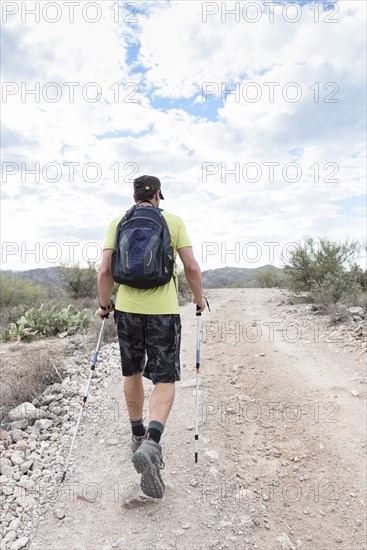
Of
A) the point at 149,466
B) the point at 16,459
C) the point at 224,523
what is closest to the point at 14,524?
the point at 16,459

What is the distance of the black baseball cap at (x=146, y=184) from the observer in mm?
3492

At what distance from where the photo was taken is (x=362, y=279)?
1285cm

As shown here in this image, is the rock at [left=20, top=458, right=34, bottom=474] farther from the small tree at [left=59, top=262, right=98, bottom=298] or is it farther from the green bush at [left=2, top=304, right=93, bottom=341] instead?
the small tree at [left=59, top=262, right=98, bottom=298]

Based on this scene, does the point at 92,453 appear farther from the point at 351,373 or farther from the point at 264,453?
the point at 351,373

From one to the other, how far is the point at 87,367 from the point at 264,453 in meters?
3.16

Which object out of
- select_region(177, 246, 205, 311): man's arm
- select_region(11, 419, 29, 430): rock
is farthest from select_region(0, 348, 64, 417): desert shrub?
select_region(177, 246, 205, 311): man's arm

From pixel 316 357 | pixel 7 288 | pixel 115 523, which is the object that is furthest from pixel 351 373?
pixel 7 288

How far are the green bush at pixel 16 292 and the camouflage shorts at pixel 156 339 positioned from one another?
1155cm

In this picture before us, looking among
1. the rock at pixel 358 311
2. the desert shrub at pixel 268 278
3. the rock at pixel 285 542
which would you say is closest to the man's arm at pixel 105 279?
the rock at pixel 285 542

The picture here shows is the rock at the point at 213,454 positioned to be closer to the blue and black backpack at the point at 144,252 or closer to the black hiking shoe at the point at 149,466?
the black hiking shoe at the point at 149,466

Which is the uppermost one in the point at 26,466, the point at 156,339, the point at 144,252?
the point at 144,252

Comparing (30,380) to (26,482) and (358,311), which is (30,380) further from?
(358,311)

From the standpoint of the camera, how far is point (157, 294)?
3.31m

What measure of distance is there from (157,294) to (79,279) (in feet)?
48.0
